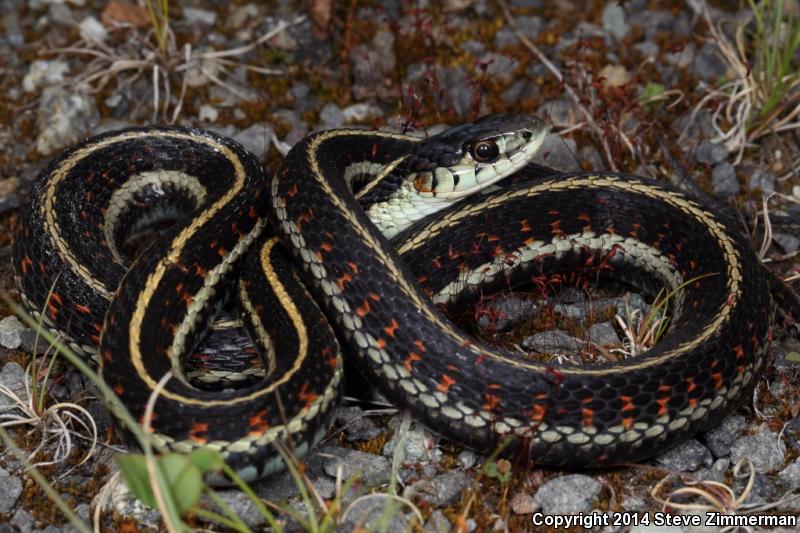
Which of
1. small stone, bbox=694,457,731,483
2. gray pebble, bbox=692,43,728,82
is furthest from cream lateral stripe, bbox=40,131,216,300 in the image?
gray pebble, bbox=692,43,728,82

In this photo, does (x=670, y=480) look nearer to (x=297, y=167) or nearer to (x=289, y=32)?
(x=297, y=167)

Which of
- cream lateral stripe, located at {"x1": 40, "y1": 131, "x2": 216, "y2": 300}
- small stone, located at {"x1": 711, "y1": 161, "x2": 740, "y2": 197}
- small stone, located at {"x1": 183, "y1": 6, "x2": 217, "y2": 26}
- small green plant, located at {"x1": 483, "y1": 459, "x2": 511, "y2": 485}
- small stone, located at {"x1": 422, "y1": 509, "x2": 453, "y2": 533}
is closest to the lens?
small stone, located at {"x1": 422, "y1": 509, "x2": 453, "y2": 533}

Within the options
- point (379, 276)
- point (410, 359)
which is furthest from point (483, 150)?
point (410, 359)

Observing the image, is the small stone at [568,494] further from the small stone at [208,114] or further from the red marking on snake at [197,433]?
the small stone at [208,114]

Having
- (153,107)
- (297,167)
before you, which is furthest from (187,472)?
(153,107)

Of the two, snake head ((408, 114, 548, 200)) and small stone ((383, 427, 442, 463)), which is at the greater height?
snake head ((408, 114, 548, 200))

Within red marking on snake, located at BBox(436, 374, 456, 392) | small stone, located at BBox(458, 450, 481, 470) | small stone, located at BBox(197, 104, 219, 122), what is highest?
small stone, located at BBox(197, 104, 219, 122)

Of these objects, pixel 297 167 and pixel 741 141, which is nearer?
pixel 297 167

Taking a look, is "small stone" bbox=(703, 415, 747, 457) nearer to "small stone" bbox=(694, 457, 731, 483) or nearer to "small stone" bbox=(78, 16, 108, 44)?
"small stone" bbox=(694, 457, 731, 483)
